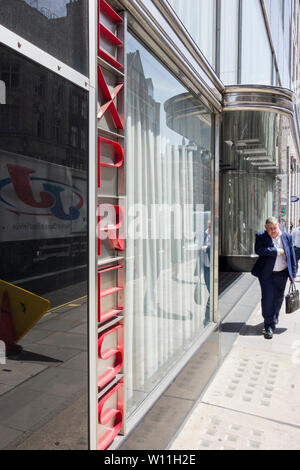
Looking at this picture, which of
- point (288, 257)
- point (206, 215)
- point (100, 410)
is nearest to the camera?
point (100, 410)

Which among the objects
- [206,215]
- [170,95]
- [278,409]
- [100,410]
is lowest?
[278,409]

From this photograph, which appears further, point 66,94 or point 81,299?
point 81,299

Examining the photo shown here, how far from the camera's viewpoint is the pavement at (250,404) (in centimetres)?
338

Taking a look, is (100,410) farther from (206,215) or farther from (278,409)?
(206,215)

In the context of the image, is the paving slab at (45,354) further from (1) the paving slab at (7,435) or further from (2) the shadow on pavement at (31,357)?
(1) the paving slab at (7,435)

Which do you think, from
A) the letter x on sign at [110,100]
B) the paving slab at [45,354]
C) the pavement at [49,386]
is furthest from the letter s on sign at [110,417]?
the letter x on sign at [110,100]

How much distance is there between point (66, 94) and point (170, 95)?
193 centimetres

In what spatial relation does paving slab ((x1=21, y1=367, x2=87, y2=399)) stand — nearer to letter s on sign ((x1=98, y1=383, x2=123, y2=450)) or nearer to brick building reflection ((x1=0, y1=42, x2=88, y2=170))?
letter s on sign ((x1=98, y1=383, x2=123, y2=450))

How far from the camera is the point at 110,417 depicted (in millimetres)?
2521

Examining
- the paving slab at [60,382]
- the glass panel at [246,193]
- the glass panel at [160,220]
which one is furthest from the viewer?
the glass panel at [246,193]

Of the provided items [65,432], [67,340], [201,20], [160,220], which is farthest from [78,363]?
[201,20]

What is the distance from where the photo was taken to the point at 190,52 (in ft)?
12.8

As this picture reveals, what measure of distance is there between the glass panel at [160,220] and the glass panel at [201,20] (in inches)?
26.1

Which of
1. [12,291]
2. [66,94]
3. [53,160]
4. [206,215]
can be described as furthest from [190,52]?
[12,291]
